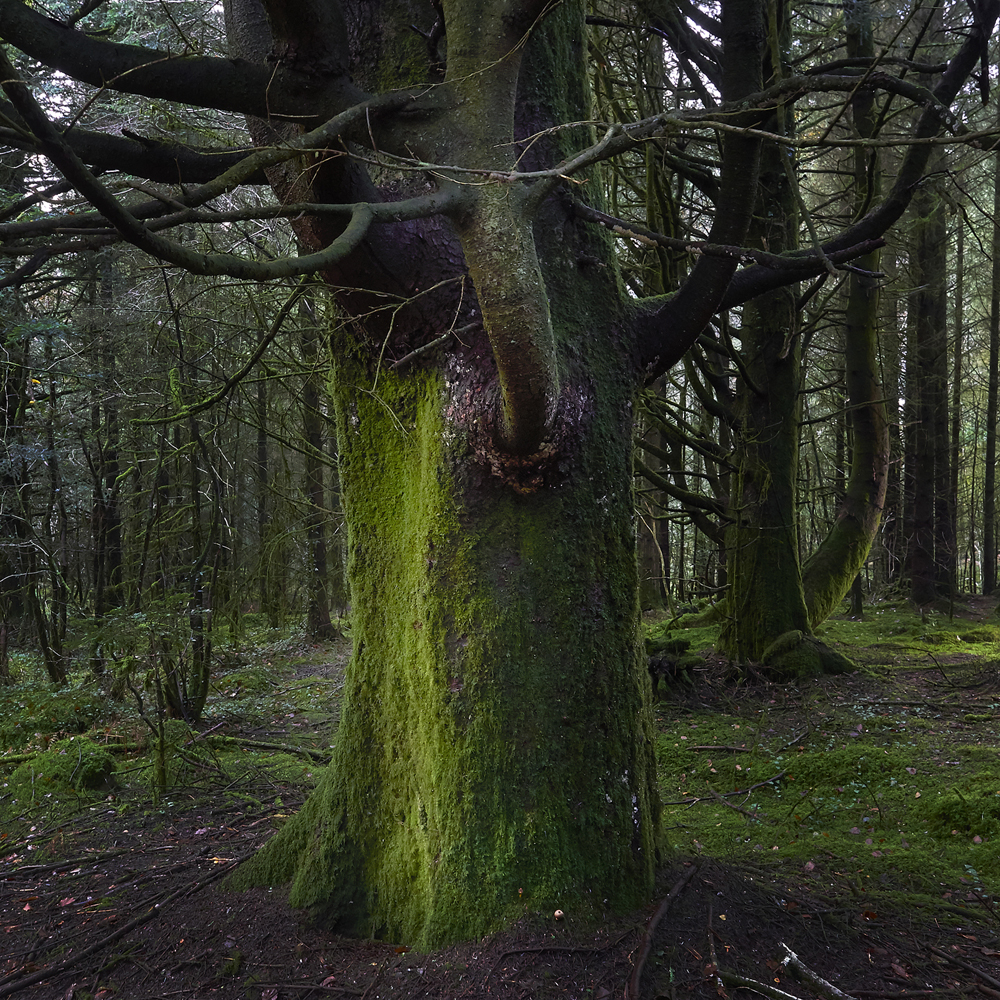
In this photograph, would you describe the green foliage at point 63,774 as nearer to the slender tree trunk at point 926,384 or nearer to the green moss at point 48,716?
the green moss at point 48,716

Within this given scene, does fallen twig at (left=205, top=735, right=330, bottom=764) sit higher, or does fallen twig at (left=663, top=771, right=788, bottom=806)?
fallen twig at (left=663, top=771, right=788, bottom=806)

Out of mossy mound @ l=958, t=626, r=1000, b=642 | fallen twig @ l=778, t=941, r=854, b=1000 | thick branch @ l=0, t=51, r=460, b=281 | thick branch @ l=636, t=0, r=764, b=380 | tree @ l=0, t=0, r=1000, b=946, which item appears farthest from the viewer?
mossy mound @ l=958, t=626, r=1000, b=642

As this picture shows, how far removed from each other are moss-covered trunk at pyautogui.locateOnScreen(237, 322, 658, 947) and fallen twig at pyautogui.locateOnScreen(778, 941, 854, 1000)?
20.4 inches

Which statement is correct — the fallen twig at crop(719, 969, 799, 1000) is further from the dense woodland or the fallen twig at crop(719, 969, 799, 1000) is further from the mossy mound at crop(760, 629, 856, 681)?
the mossy mound at crop(760, 629, 856, 681)

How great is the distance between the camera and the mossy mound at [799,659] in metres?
6.23

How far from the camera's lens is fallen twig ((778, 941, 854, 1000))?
2.23 m

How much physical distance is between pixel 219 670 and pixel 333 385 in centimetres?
801

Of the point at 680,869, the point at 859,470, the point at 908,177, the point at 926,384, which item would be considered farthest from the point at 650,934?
the point at 926,384

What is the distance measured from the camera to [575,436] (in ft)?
9.07

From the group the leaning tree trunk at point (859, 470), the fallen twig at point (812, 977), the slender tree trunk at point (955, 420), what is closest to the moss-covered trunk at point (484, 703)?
the fallen twig at point (812, 977)

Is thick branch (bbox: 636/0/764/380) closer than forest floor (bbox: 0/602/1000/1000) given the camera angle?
No

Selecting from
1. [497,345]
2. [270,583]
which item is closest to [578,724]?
[497,345]

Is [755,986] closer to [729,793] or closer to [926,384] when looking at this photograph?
[729,793]

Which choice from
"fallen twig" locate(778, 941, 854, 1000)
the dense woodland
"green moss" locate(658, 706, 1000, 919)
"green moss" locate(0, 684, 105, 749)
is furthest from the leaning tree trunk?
"green moss" locate(0, 684, 105, 749)
